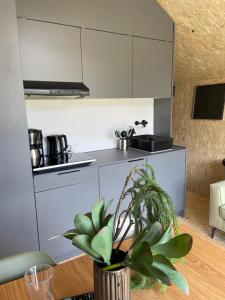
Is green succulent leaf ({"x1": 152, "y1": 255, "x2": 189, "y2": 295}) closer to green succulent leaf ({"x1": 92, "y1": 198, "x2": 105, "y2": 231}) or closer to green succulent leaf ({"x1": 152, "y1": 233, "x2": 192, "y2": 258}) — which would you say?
green succulent leaf ({"x1": 152, "y1": 233, "x2": 192, "y2": 258})

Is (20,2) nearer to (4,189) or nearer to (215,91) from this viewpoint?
(4,189)

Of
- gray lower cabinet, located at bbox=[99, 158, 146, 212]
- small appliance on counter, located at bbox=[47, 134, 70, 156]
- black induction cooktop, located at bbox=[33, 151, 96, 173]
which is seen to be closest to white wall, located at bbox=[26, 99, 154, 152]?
small appliance on counter, located at bbox=[47, 134, 70, 156]

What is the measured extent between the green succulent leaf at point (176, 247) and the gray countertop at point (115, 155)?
5.13ft

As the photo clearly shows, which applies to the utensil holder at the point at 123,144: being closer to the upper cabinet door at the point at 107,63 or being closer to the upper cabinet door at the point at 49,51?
the upper cabinet door at the point at 107,63

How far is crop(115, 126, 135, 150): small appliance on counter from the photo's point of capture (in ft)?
9.38

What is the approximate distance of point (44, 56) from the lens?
1.99m

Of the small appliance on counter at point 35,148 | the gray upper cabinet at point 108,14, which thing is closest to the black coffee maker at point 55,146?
the small appliance on counter at point 35,148

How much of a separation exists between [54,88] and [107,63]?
2.19 feet

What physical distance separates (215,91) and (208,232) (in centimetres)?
188

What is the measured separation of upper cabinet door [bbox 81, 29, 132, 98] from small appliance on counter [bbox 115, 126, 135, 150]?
0.56m

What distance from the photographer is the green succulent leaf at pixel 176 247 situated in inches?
25.4

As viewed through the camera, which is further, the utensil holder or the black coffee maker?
the utensil holder

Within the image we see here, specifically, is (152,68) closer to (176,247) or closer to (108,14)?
(108,14)

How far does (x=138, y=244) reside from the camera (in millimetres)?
662
